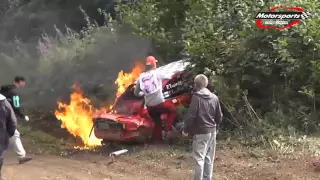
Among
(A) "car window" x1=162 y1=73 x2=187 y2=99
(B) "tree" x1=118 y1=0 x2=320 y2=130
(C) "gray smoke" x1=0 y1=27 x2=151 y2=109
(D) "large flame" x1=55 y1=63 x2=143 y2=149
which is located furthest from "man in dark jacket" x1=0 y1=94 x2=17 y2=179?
(C) "gray smoke" x1=0 y1=27 x2=151 y2=109

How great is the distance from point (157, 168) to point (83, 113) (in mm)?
5404

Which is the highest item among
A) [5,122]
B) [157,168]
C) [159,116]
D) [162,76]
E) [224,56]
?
[224,56]

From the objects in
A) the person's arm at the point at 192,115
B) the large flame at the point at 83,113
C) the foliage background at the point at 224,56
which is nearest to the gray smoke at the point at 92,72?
the foliage background at the point at 224,56

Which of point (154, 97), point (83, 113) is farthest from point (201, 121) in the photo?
point (83, 113)

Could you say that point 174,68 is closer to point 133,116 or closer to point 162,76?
point 162,76

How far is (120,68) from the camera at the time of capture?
16.8 m

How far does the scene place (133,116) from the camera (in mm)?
11703

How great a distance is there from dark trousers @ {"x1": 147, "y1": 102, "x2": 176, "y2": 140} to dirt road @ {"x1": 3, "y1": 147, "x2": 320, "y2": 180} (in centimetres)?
65

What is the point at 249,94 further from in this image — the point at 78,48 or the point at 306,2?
the point at 78,48

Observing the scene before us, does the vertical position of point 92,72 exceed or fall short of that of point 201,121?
it exceeds it

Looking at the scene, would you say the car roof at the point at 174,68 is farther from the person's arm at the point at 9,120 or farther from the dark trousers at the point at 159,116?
the person's arm at the point at 9,120

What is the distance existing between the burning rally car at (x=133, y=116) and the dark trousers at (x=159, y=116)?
0.37 ft

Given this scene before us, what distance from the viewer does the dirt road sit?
8.73 m

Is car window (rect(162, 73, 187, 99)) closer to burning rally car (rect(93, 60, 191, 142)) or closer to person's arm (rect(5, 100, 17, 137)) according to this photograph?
burning rally car (rect(93, 60, 191, 142))
